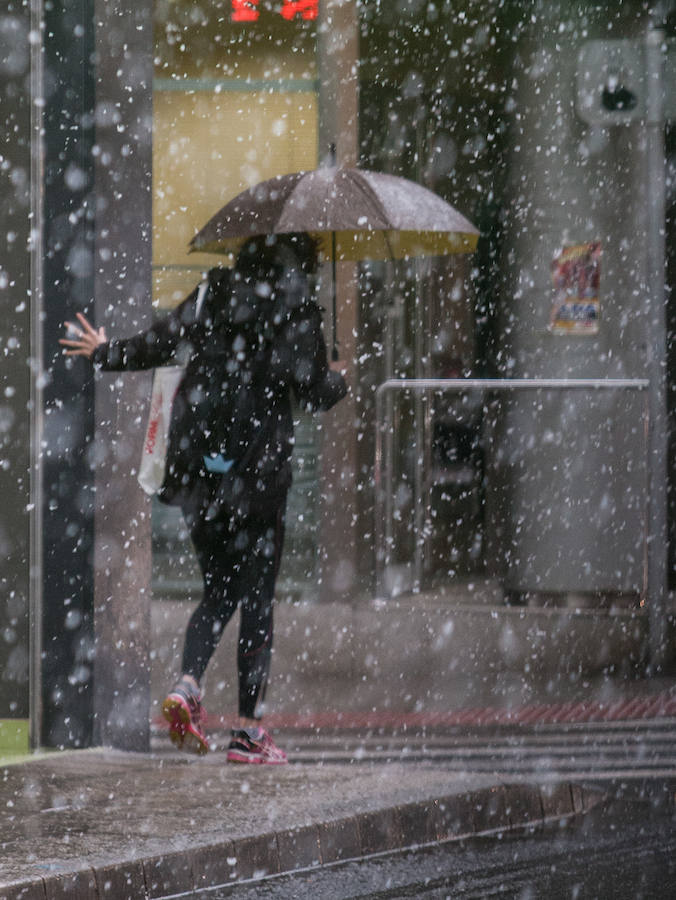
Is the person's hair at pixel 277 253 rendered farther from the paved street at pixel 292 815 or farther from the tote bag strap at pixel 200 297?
the paved street at pixel 292 815

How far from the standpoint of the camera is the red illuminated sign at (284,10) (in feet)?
33.8

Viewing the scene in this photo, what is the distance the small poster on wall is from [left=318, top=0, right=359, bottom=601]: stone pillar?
3.88 ft

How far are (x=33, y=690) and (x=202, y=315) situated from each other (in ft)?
4.61

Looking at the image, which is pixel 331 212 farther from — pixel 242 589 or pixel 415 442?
pixel 415 442

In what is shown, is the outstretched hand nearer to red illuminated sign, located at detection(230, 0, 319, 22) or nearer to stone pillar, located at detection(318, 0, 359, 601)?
stone pillar, located at detection(318, 0, 359, 601)

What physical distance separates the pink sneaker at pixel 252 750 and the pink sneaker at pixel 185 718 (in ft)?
0.57

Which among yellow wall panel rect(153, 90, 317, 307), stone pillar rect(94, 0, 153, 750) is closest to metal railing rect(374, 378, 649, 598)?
yellow wall panel rect(153, 90, 317, 307)

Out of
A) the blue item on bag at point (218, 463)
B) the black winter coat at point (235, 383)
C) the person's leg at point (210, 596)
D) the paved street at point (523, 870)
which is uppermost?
the black winter coat at point (235, 383)

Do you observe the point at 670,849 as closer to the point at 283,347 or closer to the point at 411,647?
the point at 283,347

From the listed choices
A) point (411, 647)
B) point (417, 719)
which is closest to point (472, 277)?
point (411, 647)

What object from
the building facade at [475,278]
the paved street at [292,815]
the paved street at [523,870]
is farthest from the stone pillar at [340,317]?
the paved street at [523,870]

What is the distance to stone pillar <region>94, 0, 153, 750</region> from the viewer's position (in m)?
6.37

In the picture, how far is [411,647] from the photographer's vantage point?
9.31 metres

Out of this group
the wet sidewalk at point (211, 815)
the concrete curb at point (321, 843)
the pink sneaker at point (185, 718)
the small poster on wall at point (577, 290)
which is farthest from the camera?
the small poster on wall at point (577, 290)
